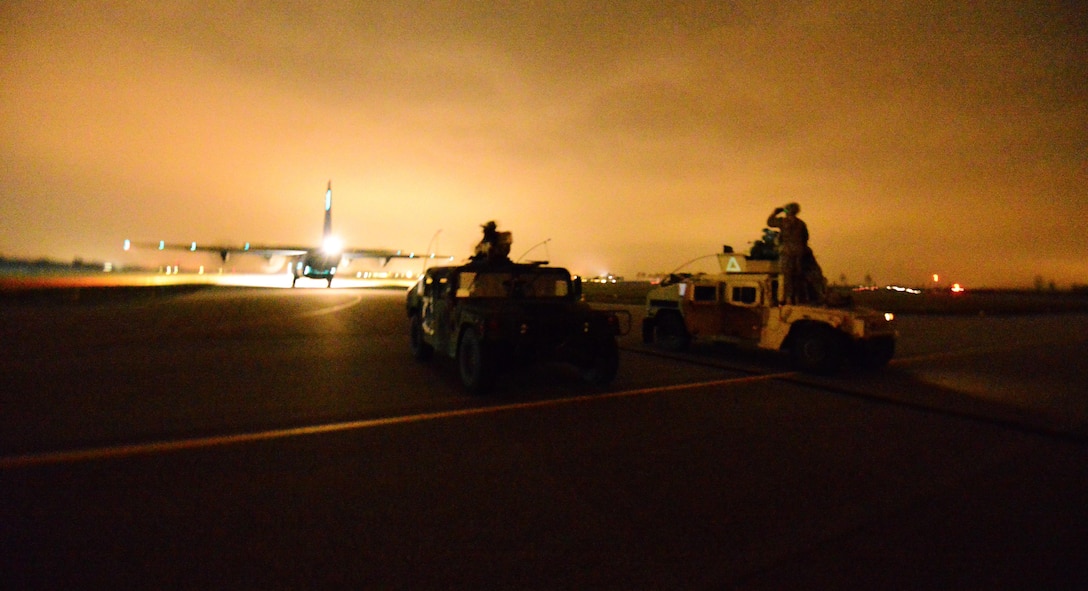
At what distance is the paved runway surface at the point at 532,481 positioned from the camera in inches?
118

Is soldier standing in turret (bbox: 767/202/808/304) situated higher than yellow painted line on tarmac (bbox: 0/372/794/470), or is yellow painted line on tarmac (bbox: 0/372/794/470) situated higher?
soldier standing in turret (bbox: 767/202/808/304)

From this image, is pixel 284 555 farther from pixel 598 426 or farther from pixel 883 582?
pixel 598 426

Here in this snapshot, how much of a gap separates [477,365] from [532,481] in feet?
10.4

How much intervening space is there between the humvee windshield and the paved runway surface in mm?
1358

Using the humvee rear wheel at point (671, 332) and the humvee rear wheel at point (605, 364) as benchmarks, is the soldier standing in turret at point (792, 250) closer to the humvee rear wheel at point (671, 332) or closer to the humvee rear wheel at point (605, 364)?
the humvee rear wheel at point (671, 332)

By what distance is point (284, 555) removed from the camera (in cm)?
308

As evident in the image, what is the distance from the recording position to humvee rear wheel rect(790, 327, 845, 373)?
31.3 feet

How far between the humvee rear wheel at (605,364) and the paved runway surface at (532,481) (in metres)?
0.32

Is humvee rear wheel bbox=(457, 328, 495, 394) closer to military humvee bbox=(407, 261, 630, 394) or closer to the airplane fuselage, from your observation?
military humvee bbox=(407, 261, 630, 394)

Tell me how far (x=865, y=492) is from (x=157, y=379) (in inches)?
343

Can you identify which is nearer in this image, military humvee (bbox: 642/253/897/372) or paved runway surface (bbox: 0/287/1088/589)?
paved runway surface (bbox: 0/287/1088/589)

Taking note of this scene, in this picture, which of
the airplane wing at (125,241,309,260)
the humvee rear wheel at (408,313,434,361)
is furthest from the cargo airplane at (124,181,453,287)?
the humvee rear wheel at (408,313,434,361)

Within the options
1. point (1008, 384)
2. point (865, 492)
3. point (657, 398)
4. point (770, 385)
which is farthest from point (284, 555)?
point (1008, 384)

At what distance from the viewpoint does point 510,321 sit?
7094 millimetres
